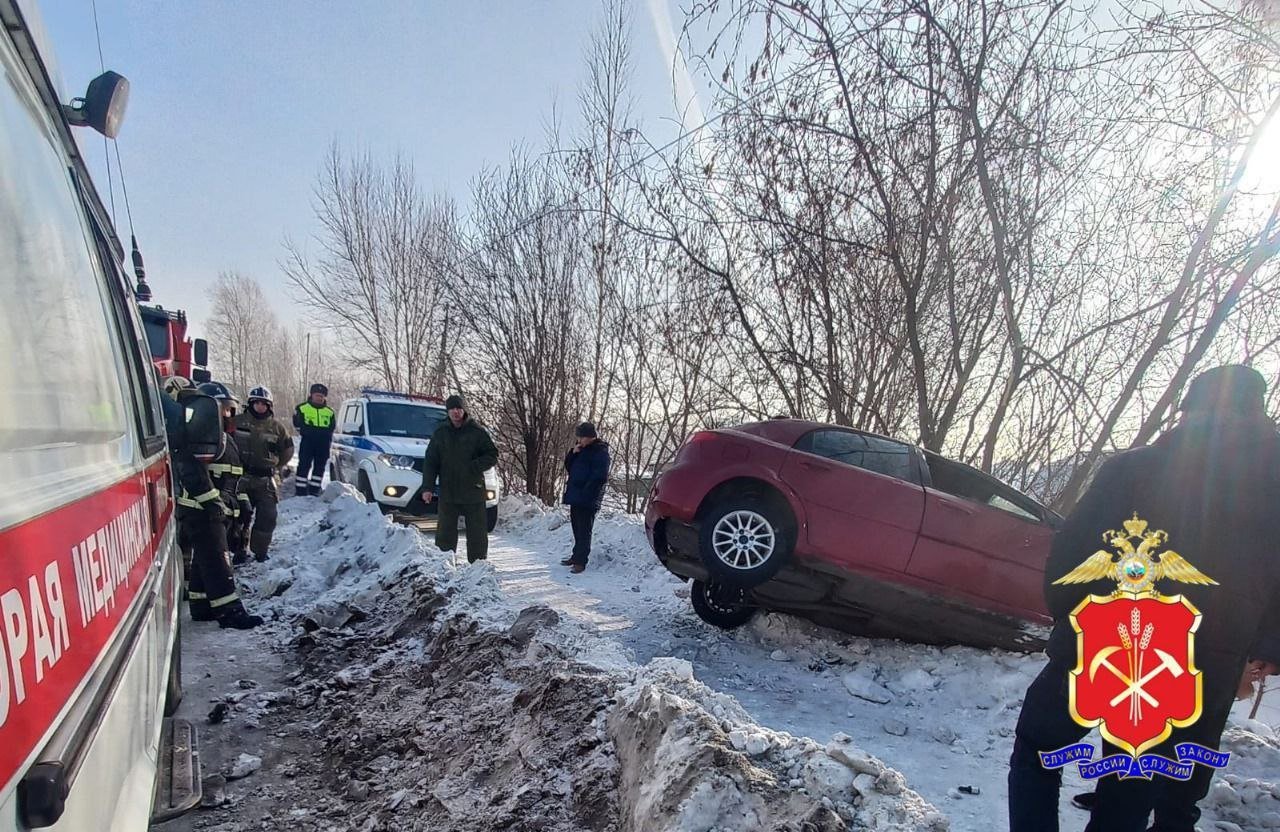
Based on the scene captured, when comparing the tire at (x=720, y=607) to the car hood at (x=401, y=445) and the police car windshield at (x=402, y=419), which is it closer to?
the car hood at (x=401, y=445)

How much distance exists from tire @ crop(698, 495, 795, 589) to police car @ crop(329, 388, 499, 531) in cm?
442

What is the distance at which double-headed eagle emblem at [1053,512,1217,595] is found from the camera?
7.35 ft

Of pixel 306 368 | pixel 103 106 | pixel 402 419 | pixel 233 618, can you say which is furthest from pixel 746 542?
pixel 306 368

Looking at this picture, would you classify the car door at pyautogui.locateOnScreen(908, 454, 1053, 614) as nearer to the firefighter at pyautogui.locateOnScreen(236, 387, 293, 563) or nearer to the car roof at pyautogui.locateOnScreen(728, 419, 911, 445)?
the car roof at pyautogui.locateOnScreen(728, 419, 911, 445)

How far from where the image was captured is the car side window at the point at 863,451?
5.14 m

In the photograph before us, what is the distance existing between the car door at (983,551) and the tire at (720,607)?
4.56ft

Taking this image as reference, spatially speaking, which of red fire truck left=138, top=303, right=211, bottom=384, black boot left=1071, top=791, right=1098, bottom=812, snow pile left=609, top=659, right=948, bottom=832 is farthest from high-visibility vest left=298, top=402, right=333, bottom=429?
black boot left=1071, top=791, right=1098, bottom=812

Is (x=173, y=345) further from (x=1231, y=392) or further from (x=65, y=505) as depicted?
(x=1231, y=392)

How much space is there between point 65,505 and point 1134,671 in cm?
295

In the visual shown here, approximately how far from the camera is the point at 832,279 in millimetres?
8016

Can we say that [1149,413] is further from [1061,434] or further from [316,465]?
[316,465]

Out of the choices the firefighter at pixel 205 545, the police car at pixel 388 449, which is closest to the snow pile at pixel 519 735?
the firefighter at pixel 205 545

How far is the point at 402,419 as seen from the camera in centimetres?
1108

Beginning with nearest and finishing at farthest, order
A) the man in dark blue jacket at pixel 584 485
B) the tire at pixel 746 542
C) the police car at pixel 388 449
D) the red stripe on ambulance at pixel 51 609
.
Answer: the red stripe on ambulance at pixel 51 609
the tire at pixel 746 542
the man in dark blue jacket at pixel 584 485
the police car at pixel 388 449
